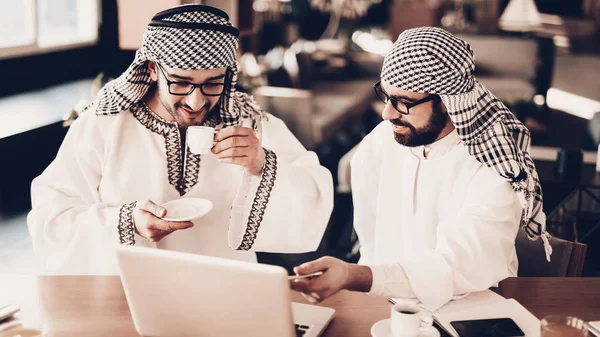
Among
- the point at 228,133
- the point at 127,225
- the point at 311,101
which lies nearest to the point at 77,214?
the point at 127,225

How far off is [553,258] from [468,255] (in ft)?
1.35

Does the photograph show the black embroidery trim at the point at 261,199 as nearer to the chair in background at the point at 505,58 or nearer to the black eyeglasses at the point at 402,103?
the black eyeglasses at the point at 402,103

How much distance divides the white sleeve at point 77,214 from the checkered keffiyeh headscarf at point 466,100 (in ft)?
3.08

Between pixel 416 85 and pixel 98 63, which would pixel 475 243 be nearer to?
pixel 416 85

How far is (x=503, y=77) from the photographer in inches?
307

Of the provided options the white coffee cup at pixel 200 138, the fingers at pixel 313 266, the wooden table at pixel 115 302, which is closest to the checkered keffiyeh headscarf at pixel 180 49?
the white coffee cup at pixel 200 138

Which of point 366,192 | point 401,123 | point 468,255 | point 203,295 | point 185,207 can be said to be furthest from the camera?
point 366,192

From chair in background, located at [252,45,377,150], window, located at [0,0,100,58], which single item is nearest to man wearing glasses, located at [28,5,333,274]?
chair in background, located at [252,45,377,150]

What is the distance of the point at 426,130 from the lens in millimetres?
2195

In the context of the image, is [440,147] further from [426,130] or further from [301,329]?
[301,329]

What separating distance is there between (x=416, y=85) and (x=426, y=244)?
1.80 ft

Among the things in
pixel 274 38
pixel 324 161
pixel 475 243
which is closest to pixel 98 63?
pixel 324 161

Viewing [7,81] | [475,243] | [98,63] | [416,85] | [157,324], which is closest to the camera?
[157,324]

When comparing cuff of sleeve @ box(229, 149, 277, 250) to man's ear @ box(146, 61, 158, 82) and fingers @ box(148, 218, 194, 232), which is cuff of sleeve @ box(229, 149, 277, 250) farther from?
man's ear @ box(146, 61, 158, 82)
